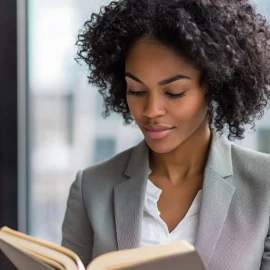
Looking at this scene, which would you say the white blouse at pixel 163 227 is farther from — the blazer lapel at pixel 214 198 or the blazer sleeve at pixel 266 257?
the blazer sleeve at pixel 266 257

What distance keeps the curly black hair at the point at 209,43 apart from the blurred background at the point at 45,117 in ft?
1.49

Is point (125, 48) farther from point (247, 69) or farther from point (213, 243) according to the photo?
point (213, 243)

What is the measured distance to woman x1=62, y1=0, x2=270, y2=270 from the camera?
106 cm

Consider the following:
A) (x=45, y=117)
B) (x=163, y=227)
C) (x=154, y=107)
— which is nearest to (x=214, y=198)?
(x=163, y=227)

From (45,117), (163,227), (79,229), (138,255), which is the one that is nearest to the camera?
(138,255)

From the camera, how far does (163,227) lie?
1.15 m

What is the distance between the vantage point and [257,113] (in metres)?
1.24

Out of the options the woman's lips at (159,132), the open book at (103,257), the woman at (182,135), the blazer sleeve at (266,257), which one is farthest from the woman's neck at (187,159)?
the open book at (103,257)

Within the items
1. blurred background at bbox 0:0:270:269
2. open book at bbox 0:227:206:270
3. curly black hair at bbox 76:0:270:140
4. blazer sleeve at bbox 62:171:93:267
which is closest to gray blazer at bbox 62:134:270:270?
blazer sleeve at bbox 62:171:93:267

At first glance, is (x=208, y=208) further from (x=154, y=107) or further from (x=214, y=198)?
(x=154, y=107)

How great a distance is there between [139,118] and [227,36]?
25 centimetres

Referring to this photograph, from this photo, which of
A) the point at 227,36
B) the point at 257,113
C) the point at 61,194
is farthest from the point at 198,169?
the point at 61,194

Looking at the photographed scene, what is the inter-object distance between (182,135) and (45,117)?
759 mm

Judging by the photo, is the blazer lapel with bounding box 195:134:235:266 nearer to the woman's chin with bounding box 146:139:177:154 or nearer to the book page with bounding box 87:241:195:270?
the woman's chin with bounding box 146:139:177:154
